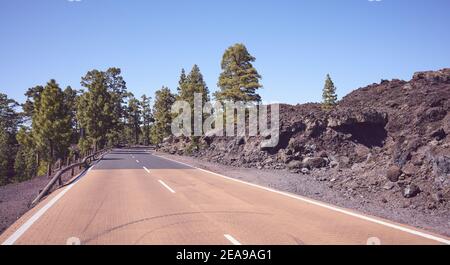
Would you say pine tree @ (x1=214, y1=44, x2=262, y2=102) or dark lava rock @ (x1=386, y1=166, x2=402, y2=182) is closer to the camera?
dark lava rock @ (x1=386, y1=166, x2=402, y2=182)

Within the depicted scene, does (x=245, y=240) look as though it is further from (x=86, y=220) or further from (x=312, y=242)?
(x=86, y=220)

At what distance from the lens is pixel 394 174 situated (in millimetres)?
19016

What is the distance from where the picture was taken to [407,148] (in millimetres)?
21984

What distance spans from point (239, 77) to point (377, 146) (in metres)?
15.4

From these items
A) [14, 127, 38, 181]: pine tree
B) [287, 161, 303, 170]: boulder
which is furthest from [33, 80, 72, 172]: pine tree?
[287, 161, 303, 170]: boulder

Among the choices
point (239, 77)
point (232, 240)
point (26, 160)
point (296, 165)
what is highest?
point (239, 77)

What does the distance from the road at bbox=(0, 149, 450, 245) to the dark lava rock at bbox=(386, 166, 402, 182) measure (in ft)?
29.3

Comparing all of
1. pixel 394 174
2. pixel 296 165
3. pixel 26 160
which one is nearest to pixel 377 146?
pixel 296 165

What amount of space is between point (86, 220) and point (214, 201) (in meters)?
4.12

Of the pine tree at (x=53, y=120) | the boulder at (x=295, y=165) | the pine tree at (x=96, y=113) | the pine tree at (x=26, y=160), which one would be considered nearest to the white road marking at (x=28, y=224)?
the boulder at (x=295, y=165)

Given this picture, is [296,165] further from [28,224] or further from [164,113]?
[164,113]

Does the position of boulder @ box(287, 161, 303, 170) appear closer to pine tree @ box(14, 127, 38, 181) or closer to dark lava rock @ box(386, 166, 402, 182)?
dark lava rock @ box(386, 166, 402, 182)

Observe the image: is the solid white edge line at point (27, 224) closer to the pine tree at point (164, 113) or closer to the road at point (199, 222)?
the road at point (199, 222)

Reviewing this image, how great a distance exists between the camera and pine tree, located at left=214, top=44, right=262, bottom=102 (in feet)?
123
